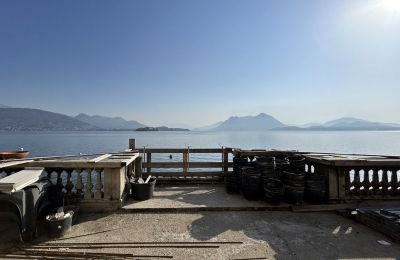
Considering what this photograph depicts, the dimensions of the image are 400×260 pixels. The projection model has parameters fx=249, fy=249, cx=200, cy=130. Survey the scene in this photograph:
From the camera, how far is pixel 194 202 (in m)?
6.82

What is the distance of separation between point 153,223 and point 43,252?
2099 mm

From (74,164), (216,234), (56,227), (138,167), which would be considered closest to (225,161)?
(138,167)

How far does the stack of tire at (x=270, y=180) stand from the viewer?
21.5 feet

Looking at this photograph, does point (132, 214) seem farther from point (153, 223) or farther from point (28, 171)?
point (28, 171)

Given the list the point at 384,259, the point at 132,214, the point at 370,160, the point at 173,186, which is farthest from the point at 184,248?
the point at 370,160

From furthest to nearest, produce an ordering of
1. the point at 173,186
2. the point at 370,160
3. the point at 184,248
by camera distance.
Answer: the point at 173,186, the point at 370,160, the point at 184,248

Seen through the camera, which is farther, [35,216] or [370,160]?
[370,160]

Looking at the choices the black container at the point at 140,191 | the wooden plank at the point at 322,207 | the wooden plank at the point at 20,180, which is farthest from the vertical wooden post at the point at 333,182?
the wooden plank at the point at 20,180

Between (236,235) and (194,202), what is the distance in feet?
6.93

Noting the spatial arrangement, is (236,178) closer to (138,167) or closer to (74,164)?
(138,167)

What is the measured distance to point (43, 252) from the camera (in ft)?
13.6

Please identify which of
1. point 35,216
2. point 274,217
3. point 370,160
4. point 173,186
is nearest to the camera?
point 35,216

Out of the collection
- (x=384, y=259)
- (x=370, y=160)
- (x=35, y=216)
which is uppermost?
(x=370, y=160)

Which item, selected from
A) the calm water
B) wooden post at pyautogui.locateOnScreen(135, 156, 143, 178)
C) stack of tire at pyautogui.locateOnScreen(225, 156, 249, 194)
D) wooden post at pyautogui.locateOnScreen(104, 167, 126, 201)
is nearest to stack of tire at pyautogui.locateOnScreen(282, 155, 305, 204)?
stack of tire at pyautogui.locateOnScreen(225, 156, 249, 194)
